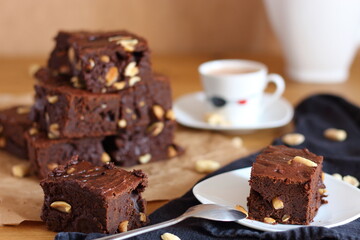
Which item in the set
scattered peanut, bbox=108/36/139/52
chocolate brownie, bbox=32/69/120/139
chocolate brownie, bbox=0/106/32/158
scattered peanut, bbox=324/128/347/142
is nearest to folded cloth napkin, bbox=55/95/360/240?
scattered peanut, bbox=324/128/347/142

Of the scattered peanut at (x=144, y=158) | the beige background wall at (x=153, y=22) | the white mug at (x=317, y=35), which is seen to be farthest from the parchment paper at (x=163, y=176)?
the beige background wall at (x=153, y=22)

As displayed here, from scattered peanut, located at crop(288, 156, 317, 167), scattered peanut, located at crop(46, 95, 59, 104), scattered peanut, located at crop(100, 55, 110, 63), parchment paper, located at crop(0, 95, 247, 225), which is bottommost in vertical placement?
parchment paper, located at crop(0, 95, 247, 225)

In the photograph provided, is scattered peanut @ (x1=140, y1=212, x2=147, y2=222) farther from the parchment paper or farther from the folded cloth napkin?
the parchment paper

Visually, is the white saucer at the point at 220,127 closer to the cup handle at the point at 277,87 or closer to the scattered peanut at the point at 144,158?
the cup handle at the point at 277,87

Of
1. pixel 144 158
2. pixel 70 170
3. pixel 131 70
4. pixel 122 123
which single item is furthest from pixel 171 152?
pixel 70 170

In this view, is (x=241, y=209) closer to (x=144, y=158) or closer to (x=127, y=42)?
(x=144, y=158)

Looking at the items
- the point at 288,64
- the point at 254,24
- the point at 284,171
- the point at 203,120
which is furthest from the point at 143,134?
the point at 254,24
